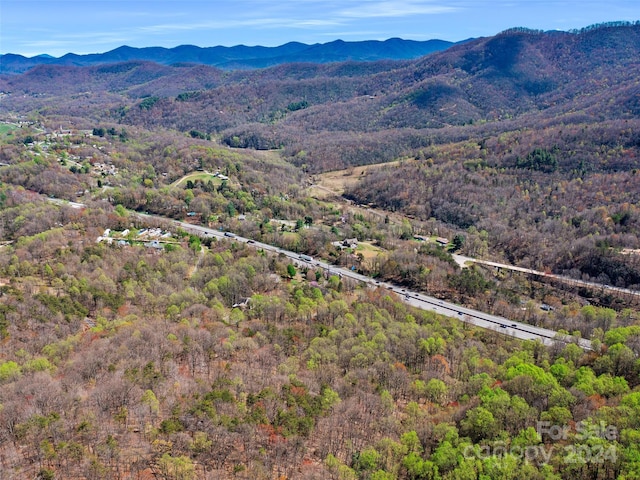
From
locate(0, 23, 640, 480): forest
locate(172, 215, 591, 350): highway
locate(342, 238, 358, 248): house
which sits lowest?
locate(172, 215, 591, 350): highway

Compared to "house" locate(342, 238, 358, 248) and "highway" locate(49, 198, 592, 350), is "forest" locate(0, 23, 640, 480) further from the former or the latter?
"highway" locate(49, 198, 592, 350)

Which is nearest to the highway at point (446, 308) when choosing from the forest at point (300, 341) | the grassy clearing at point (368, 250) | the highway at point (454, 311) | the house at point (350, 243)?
the highway at point (454, 311)

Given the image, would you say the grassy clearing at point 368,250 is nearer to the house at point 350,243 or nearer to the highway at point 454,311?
the house at point 350,243

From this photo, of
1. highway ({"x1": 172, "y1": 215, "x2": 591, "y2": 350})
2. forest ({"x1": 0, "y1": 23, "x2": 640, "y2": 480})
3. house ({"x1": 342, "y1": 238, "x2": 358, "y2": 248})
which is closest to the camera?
forest ({"x1": 0, "y1": 23, "x2": 640, "y2": 480})

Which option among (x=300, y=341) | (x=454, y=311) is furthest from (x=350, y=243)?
(x=300, y=341)

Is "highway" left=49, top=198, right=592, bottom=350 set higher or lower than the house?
lower

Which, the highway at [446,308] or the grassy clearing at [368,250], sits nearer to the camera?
the highway at [446,308]

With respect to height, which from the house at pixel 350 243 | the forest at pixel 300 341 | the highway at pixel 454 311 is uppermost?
the forest at pixel 300 341

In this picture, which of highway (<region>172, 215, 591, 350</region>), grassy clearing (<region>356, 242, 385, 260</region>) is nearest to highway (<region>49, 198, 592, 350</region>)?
highway (<region>172, 215, 591, 350</region>)

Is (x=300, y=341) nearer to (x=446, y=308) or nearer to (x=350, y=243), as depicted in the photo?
(x=446, y=308)
